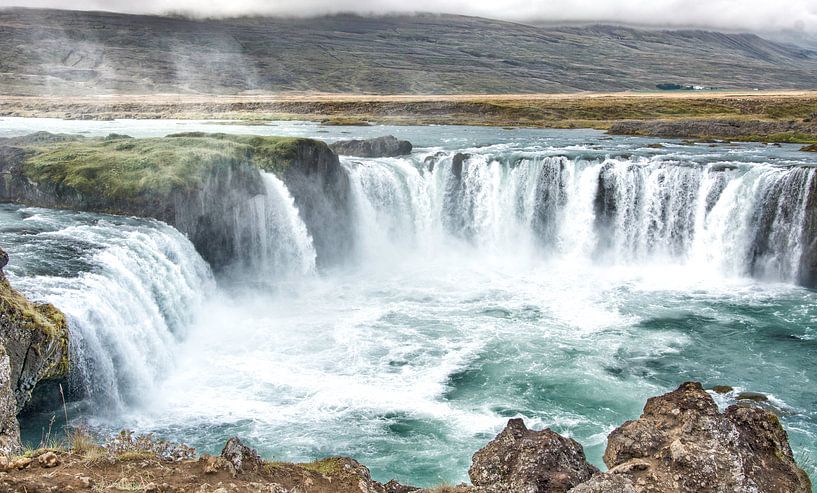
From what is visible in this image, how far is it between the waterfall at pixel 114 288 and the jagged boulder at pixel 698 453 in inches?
510

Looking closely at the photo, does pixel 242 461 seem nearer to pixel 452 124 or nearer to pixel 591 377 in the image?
pixel 591 377

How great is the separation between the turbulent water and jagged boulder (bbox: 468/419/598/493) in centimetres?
588

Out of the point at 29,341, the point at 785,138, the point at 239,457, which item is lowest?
the point at 29,341

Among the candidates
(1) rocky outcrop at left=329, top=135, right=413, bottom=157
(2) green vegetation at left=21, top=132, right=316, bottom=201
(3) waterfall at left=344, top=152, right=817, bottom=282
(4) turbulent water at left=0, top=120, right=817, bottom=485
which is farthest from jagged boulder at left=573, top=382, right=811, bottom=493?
(1) rocky outcrop at left=329, top=135, right=413, bottom=157

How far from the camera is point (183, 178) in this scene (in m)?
27.5

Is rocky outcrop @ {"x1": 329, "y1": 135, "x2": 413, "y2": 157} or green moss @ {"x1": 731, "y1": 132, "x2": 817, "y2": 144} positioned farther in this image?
green moss @ {"x1": 731, "y1": 132, "x2": 817, "y2": 144}

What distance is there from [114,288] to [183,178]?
908 cm

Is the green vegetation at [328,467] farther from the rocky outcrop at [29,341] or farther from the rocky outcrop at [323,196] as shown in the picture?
the rocky outcrop at [323,196]

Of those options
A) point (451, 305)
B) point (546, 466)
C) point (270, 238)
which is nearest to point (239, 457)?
point (546, 466)

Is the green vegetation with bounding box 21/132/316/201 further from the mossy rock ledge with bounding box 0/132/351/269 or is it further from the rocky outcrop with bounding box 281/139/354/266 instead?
the rocky outcrop with bounding box 281/139/354/266

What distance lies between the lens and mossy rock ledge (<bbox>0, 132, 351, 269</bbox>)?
27000 mm

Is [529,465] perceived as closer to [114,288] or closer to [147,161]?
[114,288]

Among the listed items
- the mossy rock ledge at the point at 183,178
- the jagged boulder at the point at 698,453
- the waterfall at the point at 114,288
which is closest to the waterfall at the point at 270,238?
the mossy rock ledge at the point at 183,178

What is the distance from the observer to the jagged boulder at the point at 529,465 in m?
8.86
